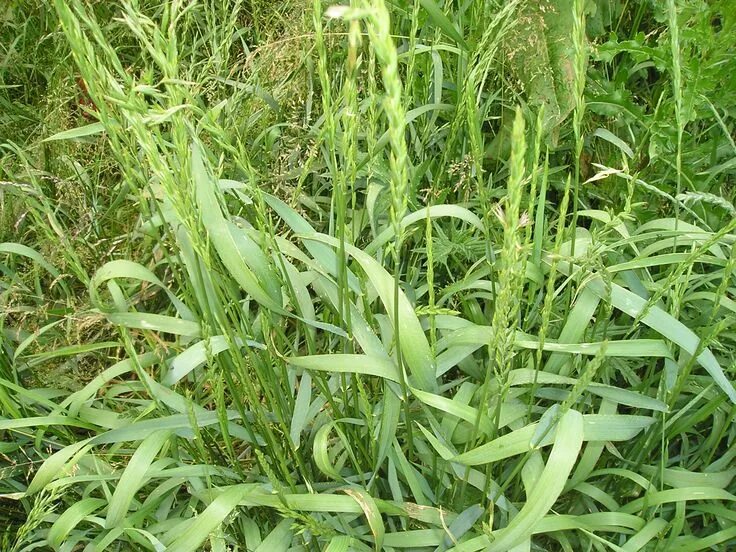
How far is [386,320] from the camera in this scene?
3.43 ft

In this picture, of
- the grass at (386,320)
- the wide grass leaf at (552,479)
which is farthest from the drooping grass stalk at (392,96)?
the wide grass leaf at (552,479)

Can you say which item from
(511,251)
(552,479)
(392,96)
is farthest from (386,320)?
(392,96)

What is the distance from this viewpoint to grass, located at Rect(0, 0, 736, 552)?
0.81 m

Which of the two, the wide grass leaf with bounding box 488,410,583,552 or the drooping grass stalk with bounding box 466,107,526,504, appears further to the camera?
the wide grass leaf with bounding box 488,410,583,552

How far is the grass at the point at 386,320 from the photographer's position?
2.66ft

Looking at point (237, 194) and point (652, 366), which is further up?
point (237, 194)

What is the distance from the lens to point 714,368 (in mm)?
951

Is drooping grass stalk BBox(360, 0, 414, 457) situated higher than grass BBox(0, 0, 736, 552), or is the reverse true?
drooping grass stalk BBox(360, 0, 414, 457)

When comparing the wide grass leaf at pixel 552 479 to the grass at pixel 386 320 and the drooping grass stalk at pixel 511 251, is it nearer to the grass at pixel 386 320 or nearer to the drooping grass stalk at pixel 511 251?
the grass at pixel 386 320

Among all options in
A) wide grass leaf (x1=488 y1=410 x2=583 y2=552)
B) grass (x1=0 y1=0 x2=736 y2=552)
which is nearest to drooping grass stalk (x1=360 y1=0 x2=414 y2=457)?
grass (x1=0 y1=0 x2=736 y2=552)

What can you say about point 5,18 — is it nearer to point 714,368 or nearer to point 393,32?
point 393,32

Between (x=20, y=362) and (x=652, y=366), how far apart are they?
3.96 feet

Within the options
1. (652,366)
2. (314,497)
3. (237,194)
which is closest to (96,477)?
(314,497)

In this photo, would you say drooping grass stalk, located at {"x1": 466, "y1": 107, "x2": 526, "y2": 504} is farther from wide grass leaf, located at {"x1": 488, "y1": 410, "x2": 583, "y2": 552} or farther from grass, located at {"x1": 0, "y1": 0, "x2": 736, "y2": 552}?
wide grass leaf, located at {"x1": 488, "y1": 410, "x2": 583, "y2": 552}
